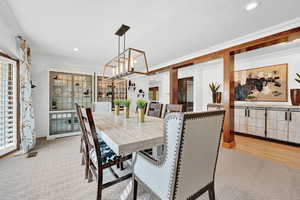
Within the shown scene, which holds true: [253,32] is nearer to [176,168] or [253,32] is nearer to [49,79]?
[176,168]

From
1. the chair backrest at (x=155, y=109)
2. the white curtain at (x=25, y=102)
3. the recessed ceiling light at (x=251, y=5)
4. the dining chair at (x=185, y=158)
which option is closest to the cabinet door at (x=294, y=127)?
the recessed ceiling light at (x=251, y=5)

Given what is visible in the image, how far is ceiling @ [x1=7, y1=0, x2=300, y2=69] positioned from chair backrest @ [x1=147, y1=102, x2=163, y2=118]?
1.43 metres

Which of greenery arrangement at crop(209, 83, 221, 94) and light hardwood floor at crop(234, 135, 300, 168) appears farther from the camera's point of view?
greenery arrangement at crop(209, 83, 221, 94)

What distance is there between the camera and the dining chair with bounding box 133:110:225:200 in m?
0.78

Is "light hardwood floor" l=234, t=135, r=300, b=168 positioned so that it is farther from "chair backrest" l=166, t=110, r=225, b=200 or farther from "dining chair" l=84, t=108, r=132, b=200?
"dining chair" l=84, t=108, r=132, b=200

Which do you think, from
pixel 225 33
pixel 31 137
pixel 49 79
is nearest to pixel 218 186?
pixel 225 33

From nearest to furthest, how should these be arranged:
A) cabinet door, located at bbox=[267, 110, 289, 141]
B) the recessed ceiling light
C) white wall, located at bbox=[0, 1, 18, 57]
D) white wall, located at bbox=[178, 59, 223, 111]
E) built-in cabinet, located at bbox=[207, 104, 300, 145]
→ the recessed ceiling light < white wall, located at bbox=[0, 1, 18, 57] < built-in cabinet, located at bbox=[207, 104, 300, 145] < cabinet door, located at bbox=[267, 110, 289, 141] < white wall, located at bbox=[178, 59, 223, 111]

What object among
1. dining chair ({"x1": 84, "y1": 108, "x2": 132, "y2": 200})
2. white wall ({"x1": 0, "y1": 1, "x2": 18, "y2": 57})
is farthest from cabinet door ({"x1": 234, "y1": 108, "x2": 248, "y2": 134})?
white wall ({"x1": 0, "y1": 1, "x2": 18, "y2": 57})

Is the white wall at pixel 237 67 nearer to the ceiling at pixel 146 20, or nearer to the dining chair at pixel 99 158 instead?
the ceiling at pixel 146 20

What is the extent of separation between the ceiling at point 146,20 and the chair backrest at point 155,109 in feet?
4.70

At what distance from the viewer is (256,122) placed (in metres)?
3.55

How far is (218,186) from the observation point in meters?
1.64

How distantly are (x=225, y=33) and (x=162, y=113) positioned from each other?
1.97 meters

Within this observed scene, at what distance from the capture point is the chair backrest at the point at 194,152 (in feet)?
2.56
